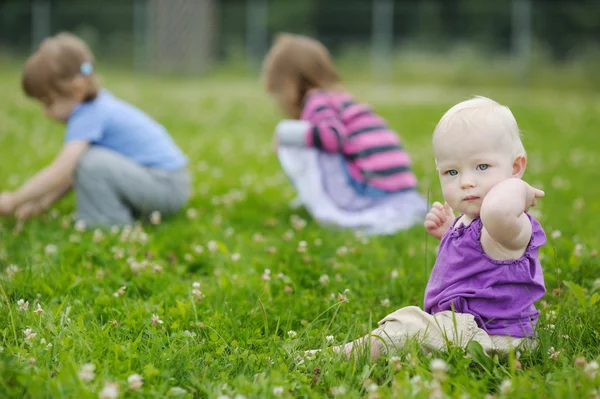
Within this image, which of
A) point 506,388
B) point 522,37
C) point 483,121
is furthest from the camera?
point 522,37

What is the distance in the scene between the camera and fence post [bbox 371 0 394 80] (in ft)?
72.9

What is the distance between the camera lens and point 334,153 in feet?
18.1

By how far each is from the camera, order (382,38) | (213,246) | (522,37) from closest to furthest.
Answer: (213,246)
(522,37)
(382,38)

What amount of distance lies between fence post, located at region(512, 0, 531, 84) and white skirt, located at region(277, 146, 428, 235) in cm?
1678

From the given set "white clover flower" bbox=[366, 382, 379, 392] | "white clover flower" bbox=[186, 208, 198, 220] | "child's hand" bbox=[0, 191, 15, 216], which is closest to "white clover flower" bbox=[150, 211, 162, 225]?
"white clover flower" bbox=[186, 208, 198, 220]

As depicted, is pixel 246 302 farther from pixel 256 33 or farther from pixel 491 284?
pixel 256 33

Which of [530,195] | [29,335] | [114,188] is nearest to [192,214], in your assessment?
[114,188]

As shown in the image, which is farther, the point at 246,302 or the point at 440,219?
the point at 246,302

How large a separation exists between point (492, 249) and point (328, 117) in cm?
292

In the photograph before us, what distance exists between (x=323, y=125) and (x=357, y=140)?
33cm

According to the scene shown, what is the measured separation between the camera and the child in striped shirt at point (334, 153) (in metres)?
5.32

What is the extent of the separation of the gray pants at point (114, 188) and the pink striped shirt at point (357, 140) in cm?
123

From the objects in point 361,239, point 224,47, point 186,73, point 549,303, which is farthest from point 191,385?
point 224,47

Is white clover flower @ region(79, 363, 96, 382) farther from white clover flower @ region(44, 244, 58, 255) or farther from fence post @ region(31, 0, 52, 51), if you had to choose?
fence post @ region(31, 0, 52, 51)
